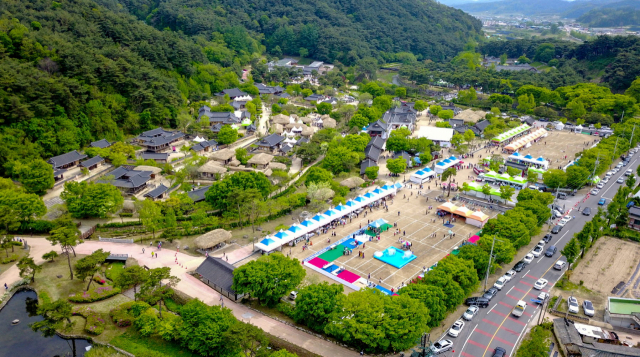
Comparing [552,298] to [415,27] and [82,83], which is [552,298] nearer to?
[82,83]

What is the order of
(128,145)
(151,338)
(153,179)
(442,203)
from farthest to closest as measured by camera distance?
(128,145), (153,179), (442,203), (151,338)

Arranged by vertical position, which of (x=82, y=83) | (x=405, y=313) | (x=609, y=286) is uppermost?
(x=82, y=83)

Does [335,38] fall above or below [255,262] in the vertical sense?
above

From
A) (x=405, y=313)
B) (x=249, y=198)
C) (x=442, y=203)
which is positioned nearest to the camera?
(x=405, y=313)

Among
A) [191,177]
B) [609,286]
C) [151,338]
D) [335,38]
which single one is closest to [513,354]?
[609,286]

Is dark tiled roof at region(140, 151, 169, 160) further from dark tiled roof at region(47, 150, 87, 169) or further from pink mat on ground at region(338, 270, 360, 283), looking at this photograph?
pink mat on ground at region(338, 270, 360, 283)

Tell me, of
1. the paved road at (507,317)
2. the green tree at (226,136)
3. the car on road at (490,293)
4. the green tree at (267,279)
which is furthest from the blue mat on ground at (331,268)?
the green tree at (226,136)

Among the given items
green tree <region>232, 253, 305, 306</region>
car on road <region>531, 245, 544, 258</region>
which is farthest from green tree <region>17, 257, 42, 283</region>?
car on road <region>531, 245, 544, 258</region>
